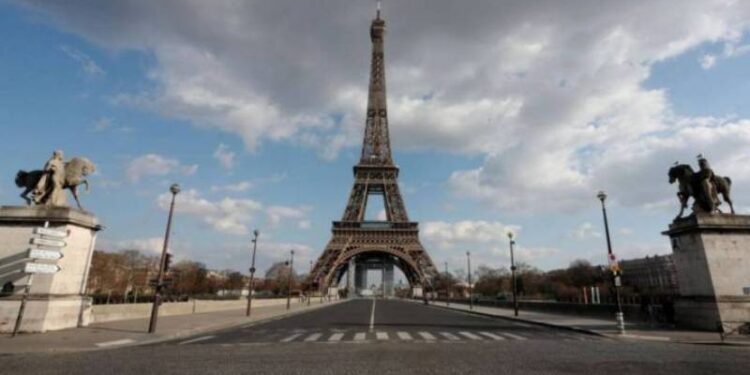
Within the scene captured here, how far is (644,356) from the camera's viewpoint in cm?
1167

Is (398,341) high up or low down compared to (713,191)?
down

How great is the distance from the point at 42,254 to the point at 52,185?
385cm

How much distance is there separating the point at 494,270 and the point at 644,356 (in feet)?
464

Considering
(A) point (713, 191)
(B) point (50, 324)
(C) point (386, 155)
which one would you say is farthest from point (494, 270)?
(B) point (50, 324)

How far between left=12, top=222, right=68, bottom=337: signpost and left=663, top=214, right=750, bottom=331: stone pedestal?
25886mm

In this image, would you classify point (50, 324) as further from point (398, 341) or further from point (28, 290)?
point (398, 341)

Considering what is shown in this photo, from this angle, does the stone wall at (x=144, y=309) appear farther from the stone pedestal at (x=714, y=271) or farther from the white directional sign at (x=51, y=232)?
the stone pedestal at (x=714, y=271)

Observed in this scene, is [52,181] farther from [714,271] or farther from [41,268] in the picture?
[714,271]

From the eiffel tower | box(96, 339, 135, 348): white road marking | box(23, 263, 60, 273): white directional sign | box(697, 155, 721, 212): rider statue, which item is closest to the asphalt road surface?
box(96, 339, 135, 348): white road marking

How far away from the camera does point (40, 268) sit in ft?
50.8

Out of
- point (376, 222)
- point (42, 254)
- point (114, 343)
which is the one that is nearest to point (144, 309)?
point (42, 254)

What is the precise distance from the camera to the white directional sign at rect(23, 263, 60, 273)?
15.1 metres

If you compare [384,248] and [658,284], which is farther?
[658,284]

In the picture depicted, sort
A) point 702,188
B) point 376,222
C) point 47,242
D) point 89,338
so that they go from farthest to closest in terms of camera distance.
A: point 376,222, point 702,188, point 47,242, point 89,338
